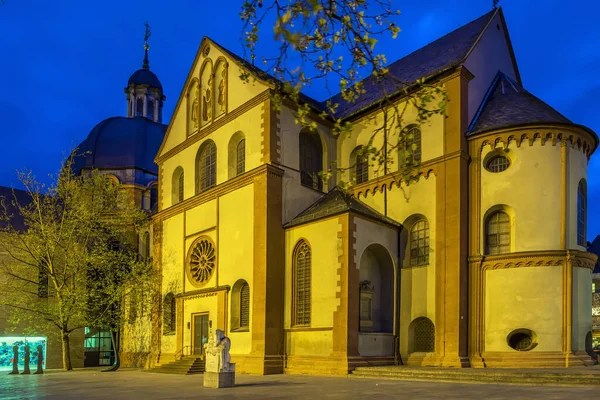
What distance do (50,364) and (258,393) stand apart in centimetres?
2484

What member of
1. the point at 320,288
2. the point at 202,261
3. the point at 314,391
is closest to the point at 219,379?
the point at 314,391

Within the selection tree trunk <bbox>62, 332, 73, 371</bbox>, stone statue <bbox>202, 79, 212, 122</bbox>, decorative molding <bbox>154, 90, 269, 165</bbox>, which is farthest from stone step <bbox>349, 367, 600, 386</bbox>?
tree trunk <bbox>62, 332, 73, 371</bbox>

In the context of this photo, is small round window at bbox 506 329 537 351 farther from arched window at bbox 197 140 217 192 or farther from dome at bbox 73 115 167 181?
dome at bbox 73 115 167 181

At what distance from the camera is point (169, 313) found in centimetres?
3134

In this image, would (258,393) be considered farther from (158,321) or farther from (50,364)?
(50,364)

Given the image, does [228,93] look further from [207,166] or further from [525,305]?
[525,305]

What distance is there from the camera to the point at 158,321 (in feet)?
103

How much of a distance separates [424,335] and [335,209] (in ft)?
19.8

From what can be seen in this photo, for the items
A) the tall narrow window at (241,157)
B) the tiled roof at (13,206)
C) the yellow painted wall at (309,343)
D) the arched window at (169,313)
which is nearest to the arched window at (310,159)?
the tall narrow window at (241,157)

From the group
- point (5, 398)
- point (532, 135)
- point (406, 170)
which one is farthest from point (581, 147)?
point (5, 398)

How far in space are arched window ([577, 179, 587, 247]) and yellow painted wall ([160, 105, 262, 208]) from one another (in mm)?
12895

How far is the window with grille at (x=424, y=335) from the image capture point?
23141mm

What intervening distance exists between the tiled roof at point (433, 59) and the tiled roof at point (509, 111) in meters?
2.27

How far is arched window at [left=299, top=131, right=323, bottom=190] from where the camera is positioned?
27.1 metres
